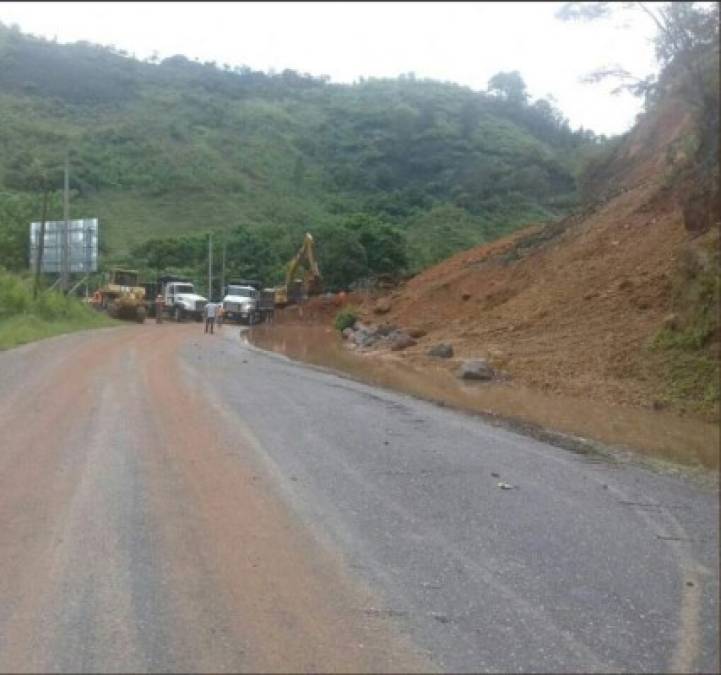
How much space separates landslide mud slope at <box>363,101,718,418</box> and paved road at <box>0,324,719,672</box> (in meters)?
4.44

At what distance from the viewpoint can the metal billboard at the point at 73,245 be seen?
4469 centimetres

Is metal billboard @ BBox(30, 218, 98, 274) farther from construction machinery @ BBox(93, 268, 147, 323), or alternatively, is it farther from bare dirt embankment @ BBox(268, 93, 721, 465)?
bare dirt embankment @ BBox(268, 93, 721, 465)

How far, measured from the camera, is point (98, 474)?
8461mm

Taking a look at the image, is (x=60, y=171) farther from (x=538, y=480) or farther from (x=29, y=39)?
(x=538, y=480)

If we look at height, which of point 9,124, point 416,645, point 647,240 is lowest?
point 416,645

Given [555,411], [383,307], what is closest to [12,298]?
[383,307]

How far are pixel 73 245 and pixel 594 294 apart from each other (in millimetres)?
31973

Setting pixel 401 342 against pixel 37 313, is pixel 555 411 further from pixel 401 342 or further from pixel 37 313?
pixel 37 313

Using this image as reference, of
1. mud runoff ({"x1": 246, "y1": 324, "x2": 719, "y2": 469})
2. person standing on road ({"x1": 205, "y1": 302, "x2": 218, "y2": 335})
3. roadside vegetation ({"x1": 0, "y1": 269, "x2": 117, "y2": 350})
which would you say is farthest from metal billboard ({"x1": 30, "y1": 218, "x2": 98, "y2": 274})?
mud runoff ({"x1": 246, "y1": 324, "x2": 719, "y2": 469})

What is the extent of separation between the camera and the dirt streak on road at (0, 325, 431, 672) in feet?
14.9

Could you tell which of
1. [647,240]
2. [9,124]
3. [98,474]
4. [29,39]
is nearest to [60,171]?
[9,124]

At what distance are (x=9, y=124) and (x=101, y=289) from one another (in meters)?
15.2

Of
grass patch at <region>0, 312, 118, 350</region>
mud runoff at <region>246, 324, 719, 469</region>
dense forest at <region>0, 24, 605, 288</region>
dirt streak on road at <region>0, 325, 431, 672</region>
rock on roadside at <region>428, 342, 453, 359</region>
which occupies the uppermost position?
dense forest at <region>0, 24, 605, 288</region>

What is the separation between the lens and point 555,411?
13.6 metres
